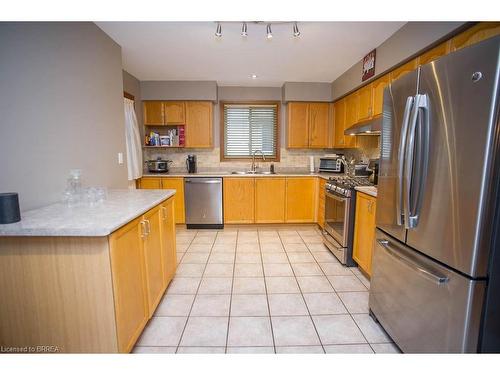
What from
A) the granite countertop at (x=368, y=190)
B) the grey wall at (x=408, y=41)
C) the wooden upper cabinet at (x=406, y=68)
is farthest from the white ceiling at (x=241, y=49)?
the granite countertop at (x=368, y=190)

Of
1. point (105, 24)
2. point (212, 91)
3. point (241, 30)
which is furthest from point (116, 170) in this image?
point (212, 91)

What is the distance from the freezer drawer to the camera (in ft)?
3.48

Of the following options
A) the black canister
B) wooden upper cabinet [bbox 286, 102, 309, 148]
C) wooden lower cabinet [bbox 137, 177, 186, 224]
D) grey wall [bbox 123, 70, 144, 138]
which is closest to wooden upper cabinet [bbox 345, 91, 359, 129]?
wooden upper cabinet [bbox 286, 102, 309, 148]

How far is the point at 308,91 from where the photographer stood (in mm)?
4043

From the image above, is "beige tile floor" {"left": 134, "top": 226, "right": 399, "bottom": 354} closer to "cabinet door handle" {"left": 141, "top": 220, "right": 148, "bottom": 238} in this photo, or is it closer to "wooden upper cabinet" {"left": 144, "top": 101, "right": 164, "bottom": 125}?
"cabinet door handle" {"left": 141, "top": 220, "right": 148, "bottom": 238}

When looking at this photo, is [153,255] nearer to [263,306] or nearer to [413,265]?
[263,306]

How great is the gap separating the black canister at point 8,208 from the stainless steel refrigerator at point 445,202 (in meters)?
2.07

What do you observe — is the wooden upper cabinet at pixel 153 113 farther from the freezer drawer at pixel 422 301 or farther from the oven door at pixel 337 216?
the freezer drawer at pixel 422 301

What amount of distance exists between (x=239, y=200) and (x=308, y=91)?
217 centimetres

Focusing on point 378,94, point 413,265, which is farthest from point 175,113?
point 413,265

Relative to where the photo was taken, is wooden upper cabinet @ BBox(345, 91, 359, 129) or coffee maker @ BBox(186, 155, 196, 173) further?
coffee maker @ BBox(186, 155, 196, 173)

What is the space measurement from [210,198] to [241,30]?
7.84ft

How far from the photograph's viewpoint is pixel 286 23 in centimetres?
212
